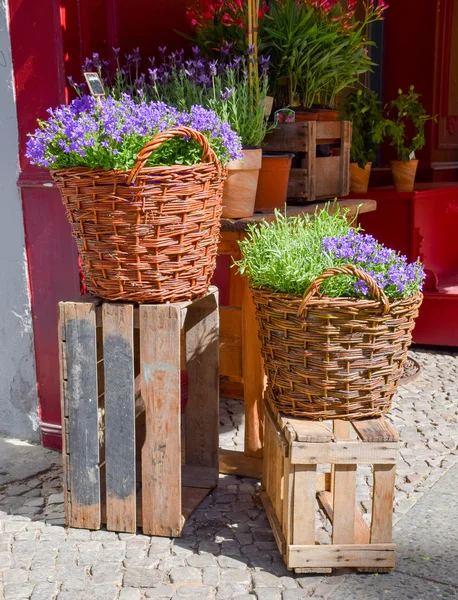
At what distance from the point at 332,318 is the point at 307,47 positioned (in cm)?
164

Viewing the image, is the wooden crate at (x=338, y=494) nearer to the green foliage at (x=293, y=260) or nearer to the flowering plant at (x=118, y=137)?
the green foliage at (x=293, y=260)

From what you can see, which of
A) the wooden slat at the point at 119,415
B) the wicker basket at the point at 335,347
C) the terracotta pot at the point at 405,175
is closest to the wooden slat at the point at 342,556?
the wicker basket at the point at 335,347

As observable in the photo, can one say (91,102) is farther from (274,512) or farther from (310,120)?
(274,512)

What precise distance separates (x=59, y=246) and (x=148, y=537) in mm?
1343

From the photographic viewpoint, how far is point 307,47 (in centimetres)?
353

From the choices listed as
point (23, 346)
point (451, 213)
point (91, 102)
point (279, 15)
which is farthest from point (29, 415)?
point (451, 213)

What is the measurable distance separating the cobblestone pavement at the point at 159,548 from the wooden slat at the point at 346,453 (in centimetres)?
40

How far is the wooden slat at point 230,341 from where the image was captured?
3521mm

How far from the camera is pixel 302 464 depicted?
2469 millimetres

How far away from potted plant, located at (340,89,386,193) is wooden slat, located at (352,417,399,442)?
285 cm

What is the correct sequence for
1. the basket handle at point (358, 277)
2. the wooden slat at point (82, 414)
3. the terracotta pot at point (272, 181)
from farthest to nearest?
the terracotta pot at point (272, 181) → the wooden slat at point (82, 414) → the basket handle at point (358, 277)

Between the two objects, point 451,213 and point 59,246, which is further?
point 451,213

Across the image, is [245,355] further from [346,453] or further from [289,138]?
[289,138]

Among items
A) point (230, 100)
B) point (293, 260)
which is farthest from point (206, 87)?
point (293, 260)
